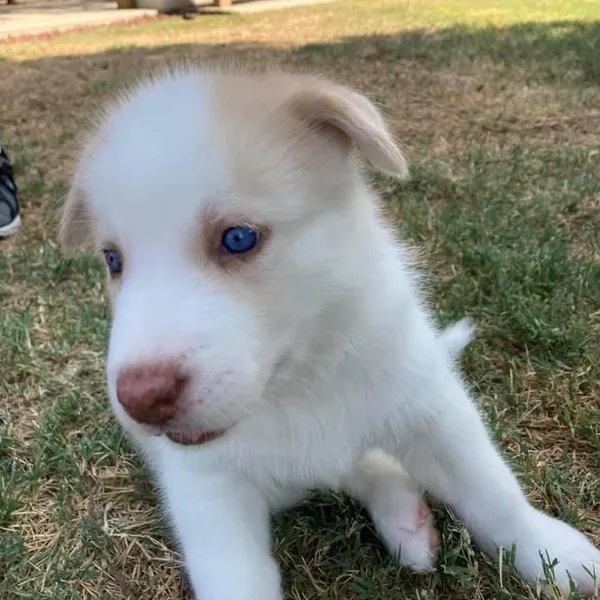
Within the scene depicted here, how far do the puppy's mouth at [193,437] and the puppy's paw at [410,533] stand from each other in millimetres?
597

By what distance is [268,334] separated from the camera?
172 cm

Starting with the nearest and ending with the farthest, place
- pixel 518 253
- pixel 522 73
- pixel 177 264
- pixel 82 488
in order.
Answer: pixel 177 264, pixel 82 488, pixel 518 253, pixel 522 73

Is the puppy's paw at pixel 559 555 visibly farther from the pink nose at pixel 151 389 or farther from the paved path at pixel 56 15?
the paved path at pixel 56 15

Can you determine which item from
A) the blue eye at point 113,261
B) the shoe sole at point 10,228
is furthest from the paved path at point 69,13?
the blue eye at point 113,261

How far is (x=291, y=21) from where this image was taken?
12531mm

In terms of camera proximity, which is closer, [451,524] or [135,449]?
[451,524]

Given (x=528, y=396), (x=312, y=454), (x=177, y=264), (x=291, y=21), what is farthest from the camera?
(x=291, y=21)

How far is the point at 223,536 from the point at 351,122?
0.93m

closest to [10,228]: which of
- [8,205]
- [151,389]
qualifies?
[8,205]

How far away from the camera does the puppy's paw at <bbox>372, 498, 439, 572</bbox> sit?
2.09 metres

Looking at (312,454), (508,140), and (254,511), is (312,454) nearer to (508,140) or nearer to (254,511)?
(254,511)

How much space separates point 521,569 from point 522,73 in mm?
5379

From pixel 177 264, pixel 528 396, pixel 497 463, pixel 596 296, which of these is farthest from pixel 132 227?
pixel 596 296

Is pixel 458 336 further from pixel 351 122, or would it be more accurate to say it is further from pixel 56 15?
pixel 56 15
